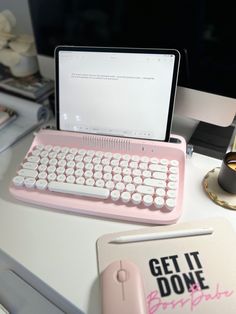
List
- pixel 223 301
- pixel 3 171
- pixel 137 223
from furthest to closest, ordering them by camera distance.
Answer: pixel 3 171
pixel 137 223
pixel 223 301

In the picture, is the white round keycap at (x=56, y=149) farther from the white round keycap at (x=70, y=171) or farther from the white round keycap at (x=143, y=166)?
the white round keycap at (x=143, y=166)

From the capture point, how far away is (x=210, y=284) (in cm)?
38

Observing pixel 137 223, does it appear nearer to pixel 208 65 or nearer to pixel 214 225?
pixel 214 225

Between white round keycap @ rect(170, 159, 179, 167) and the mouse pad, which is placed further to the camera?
white round keycap @ rect(170, 159, 179, 167)

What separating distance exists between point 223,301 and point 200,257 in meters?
0.07

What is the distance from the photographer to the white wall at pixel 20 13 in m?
0.86

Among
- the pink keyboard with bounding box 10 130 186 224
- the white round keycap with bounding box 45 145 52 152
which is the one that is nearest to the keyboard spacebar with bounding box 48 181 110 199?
the pink keyboard with bounding box 10 130 186 224

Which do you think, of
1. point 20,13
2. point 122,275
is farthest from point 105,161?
point 20,13

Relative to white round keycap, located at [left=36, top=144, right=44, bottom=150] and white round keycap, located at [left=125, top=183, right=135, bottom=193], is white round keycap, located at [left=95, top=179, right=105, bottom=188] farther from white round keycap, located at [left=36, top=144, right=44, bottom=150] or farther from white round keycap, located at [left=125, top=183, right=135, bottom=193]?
white round keycap, located at [left=36, top=144, right=44, bottom=150]

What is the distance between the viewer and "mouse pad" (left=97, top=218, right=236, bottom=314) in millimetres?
363

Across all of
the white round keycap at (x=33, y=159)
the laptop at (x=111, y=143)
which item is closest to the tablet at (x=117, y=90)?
the laptop at (x=111, y=143)

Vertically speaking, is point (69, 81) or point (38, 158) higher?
point (69, 81)

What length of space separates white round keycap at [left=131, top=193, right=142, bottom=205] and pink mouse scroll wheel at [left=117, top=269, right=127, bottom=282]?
0.12 m

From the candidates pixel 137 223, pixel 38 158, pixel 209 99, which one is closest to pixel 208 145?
pixel 209 99
